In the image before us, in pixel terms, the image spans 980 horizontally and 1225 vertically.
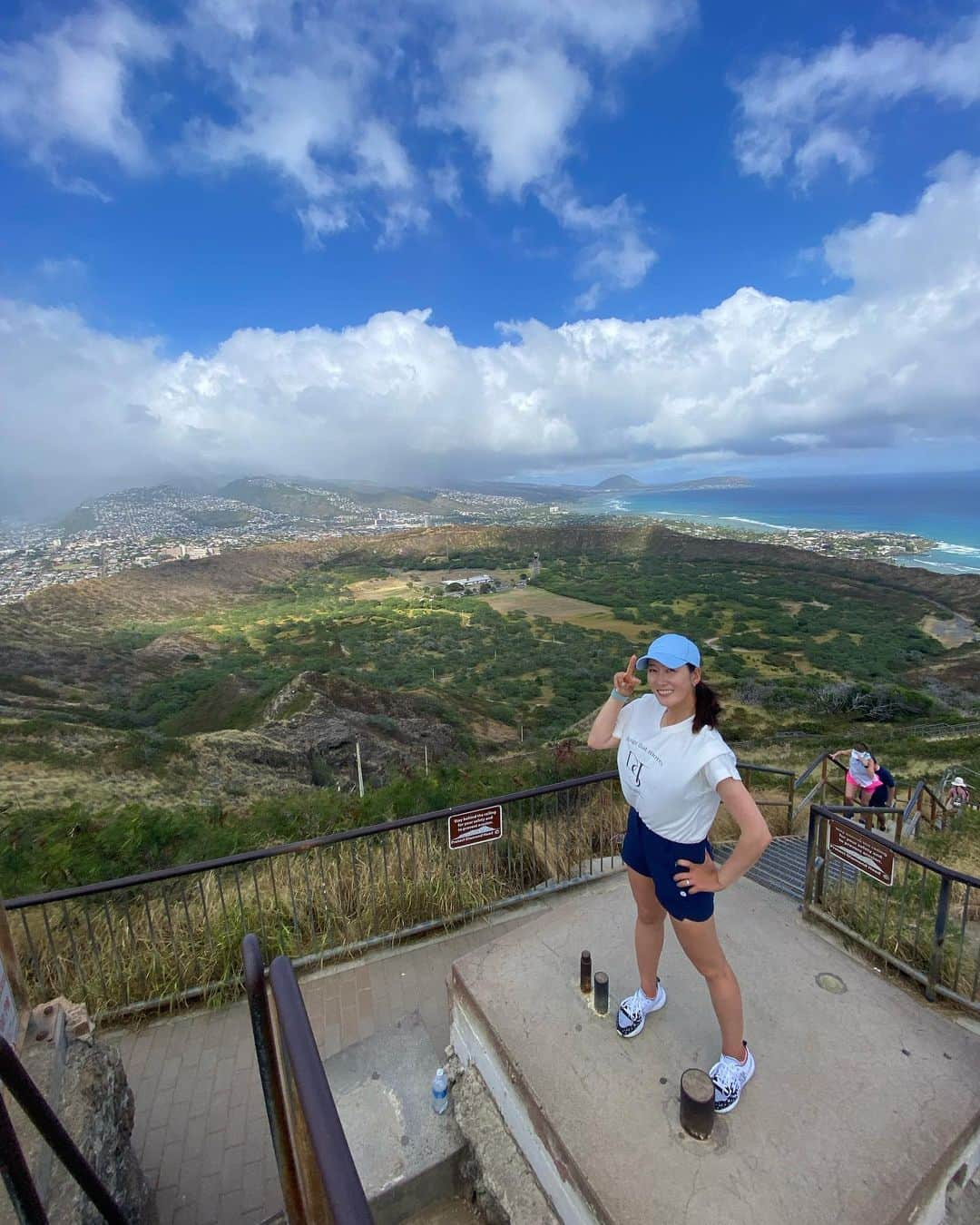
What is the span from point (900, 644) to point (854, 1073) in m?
58.9

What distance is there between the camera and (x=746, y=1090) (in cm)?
281

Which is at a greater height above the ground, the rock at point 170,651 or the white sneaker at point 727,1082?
the white sneaker at point 727,1082

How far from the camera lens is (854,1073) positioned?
2885 mm

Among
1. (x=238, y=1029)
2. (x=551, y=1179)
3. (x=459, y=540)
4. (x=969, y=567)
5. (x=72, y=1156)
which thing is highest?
(x=72, y=1156)

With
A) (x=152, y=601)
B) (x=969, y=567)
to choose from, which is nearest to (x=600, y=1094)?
(x=152, y=601)

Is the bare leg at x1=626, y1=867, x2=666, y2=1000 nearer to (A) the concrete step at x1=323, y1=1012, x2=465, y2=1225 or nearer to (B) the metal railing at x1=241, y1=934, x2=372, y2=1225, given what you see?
(A) the concrete step at x1=323, y1=1012, x2=465, y2=1225

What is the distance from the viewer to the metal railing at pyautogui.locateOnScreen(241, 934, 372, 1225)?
1096 millimetres

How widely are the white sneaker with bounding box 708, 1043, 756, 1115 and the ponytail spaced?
1571mm

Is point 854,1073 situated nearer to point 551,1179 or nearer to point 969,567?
point 551,1179

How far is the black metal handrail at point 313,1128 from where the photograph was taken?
1071 mm

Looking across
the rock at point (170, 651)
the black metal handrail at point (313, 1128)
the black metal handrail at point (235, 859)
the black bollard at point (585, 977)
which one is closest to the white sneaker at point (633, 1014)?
the black bollard at point (585, 977)

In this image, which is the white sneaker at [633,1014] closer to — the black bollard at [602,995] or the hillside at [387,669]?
the black bollard at [602,995]

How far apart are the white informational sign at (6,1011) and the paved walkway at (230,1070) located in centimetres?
147

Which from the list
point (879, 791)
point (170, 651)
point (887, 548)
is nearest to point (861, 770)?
point (879, 791)
